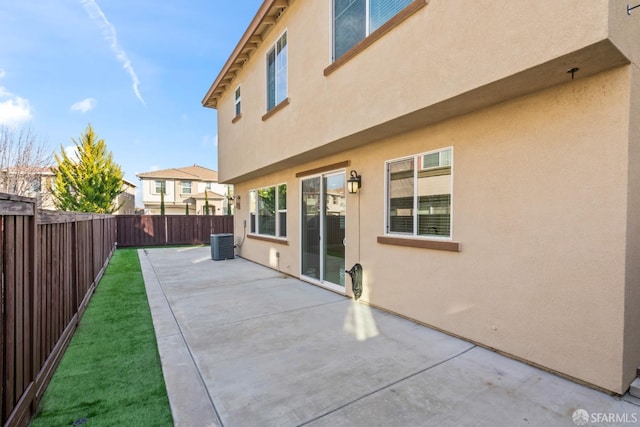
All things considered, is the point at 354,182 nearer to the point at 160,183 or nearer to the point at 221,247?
the point at 221,247

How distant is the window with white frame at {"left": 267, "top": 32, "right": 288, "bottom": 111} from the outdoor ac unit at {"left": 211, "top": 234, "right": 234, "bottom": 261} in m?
5.65

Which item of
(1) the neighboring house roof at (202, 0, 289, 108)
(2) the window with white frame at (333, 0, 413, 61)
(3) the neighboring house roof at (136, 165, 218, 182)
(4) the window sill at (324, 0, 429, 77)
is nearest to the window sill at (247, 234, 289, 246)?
(4) the window sill at (324, 0, 429, 77)

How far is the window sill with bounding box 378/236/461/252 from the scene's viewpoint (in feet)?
13.8

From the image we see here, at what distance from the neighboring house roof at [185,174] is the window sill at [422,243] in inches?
1304

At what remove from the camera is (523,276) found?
3484 mm

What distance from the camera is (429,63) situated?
3.71 meters

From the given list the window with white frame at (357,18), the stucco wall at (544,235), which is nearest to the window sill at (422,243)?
the stucco wall at (544,235)

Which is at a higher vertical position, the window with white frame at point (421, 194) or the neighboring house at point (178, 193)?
the neighboring house at point (178, 193)

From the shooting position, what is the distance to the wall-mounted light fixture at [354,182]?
588 cm

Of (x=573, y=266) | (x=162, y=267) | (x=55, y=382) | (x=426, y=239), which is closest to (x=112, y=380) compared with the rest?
(x=55, y=382)

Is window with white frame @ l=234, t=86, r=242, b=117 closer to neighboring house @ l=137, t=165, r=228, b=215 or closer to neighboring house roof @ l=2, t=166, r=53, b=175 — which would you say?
neighboring house roof @ l=2, t=166, r=53, b=175

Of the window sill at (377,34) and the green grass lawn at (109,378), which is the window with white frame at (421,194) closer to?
the window sill at (377,34)

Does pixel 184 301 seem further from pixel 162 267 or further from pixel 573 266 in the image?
pixel 573 266

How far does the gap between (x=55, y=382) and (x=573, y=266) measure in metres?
5.42
